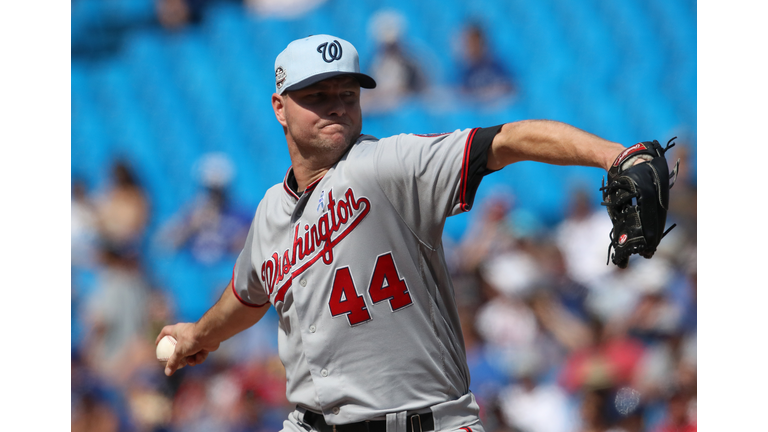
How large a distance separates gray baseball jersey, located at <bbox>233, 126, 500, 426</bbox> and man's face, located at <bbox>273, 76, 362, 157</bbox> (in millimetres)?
65

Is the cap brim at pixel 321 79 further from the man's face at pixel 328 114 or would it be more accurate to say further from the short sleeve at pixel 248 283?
the short sleeve at pixel 248 283

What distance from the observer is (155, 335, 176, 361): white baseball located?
9.35 feet

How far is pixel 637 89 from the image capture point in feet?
17.7

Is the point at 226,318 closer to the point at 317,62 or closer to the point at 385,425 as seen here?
the point at 385,425

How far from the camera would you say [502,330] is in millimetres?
4848

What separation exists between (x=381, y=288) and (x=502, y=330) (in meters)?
2.90

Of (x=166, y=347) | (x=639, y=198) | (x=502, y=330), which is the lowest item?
(x=502, y=330)

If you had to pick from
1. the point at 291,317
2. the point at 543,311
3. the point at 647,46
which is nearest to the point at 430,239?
the point at 291,317

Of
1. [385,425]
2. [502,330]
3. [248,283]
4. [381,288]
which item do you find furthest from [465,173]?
[502,330]

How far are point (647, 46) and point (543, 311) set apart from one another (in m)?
2.25

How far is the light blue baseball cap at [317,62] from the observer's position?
224 cm

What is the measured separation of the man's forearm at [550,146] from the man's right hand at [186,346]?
143cm

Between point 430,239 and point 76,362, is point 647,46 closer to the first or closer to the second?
point 430,239

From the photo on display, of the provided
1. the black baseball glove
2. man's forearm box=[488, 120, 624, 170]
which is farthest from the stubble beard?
the black baseball glove
